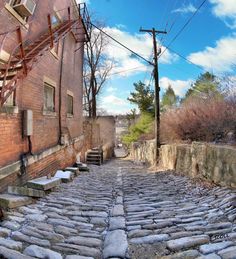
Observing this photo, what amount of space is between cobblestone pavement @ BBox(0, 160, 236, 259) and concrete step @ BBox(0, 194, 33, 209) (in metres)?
0.14

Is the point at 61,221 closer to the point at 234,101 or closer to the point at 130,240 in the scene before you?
the point at 130,240

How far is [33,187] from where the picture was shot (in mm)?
6828

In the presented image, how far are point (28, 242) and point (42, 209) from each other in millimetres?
1697

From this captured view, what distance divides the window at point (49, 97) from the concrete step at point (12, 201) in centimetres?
500

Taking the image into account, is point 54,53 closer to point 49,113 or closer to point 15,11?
Result: point 49,113

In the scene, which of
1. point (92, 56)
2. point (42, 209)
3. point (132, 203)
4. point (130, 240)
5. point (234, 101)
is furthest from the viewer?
point (92, 56)

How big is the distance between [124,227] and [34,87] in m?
5.32

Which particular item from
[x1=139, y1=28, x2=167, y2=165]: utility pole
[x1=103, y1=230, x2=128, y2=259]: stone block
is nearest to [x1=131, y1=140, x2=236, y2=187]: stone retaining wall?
[x1=103, y1=230, x2=128, y2=259]: stone block

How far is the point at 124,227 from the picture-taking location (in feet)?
15.4

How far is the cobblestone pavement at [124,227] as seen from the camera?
371 cm

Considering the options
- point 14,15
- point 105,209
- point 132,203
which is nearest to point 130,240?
point 105,209

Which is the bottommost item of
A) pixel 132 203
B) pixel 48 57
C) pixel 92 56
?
pixel 132 203

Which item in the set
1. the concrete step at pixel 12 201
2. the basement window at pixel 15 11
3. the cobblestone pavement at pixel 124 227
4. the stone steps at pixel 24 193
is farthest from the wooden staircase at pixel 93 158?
the concrete step at pixel 12 201

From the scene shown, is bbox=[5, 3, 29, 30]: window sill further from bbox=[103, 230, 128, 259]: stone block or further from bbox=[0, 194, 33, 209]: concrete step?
bbox=[103, 230, 128, 259]: stone block
